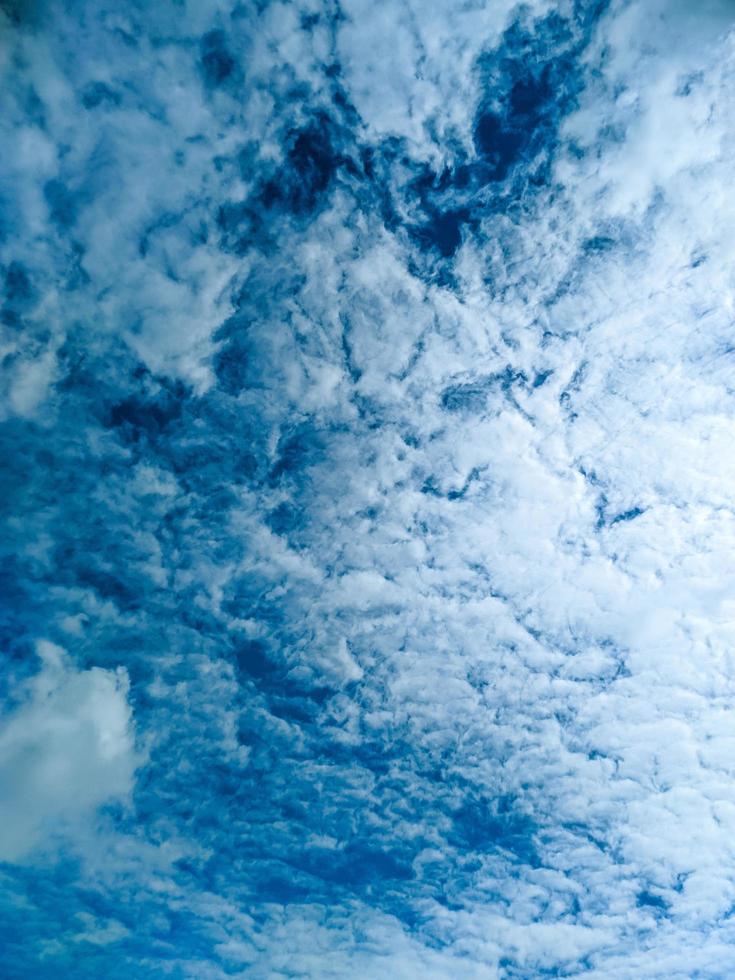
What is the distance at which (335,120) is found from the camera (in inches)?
176

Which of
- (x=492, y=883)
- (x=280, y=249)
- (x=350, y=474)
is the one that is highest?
(x=280, y=249)

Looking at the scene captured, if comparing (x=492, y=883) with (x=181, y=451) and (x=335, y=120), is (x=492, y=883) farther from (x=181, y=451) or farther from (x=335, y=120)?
(x=335, y=120)

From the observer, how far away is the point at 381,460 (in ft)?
20.5

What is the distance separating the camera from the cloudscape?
426cm

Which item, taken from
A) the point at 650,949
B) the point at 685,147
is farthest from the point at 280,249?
the point at 650,949

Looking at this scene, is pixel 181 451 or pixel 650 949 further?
pixel 650 949

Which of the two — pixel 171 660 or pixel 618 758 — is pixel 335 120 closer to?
pixel 171 660

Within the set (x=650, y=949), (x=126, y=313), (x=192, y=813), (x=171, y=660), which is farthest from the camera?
(x=650, y=949)

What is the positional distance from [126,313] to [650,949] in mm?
15912

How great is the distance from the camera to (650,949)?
1112cm

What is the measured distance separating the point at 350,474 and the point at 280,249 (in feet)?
8.73

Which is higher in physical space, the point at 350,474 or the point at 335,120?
the point at 335,120

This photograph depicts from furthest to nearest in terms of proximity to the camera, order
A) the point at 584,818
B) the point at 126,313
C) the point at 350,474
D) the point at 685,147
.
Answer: the point at 584,818 < the point at 350,474 < the point at 126,313 < the point at 685,147

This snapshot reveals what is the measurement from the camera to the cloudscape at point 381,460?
4.26 meters
